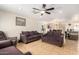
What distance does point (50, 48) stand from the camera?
4.41ft

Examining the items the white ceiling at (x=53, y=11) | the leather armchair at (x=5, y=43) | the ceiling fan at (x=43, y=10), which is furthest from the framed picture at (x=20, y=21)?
the leather armchair at (x=5, y=43)

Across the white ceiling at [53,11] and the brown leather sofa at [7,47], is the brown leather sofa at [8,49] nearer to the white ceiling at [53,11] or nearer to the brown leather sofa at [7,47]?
the brown leather sofa at [7,47]

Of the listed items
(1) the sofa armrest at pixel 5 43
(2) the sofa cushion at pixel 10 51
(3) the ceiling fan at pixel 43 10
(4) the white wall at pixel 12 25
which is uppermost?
(3) the ceiling fan at pixel 43 10

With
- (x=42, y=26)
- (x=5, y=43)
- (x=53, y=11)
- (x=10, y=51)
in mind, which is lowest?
(x=10, y=51)

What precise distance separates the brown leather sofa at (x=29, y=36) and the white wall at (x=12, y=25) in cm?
7

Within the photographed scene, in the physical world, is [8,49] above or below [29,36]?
below

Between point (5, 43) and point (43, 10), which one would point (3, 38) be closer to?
point (5, 43)

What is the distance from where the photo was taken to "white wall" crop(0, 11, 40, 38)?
1258 millimetres

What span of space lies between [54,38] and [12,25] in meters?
0.84

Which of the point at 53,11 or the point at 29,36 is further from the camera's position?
the point at 29,36

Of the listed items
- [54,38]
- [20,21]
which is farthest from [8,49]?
[54,38]

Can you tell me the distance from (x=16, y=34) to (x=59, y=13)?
2.90 feet

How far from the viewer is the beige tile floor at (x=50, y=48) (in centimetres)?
129

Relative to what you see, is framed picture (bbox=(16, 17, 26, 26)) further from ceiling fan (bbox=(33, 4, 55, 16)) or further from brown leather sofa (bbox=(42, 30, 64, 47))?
brown leather sofa (bbox=(42, 30, 64, 47))
